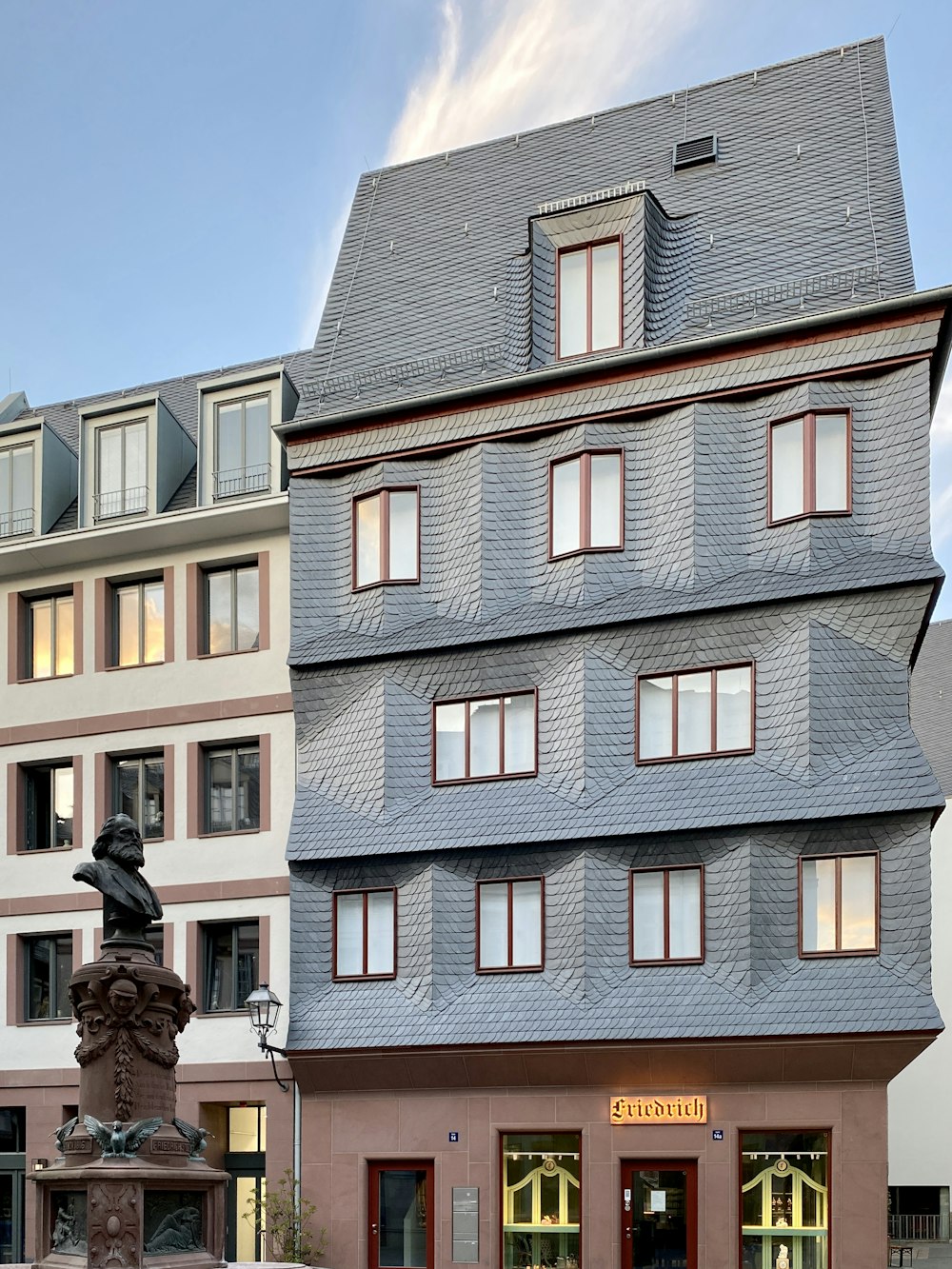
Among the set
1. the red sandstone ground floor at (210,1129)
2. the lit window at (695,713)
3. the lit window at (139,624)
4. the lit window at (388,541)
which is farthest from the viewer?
Result: the lit window at (139,624)

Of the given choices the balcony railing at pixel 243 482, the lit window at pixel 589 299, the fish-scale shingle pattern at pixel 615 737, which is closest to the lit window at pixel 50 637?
the balcony railing at pixel 243 482

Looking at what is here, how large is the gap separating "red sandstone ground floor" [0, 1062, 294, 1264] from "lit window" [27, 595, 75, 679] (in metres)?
8.01

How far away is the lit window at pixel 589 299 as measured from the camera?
33969mm

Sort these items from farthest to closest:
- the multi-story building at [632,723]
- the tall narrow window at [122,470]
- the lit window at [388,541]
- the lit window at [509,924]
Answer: the tall narrow window at [122,470] < the lit window at [388,541] < the lit window at [509,924] < the multi-story building at [632,723]

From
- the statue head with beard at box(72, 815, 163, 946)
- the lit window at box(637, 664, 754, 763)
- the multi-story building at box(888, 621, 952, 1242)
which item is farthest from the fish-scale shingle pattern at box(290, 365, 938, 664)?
the multi-story building at box(888, 621, 952, 1242)

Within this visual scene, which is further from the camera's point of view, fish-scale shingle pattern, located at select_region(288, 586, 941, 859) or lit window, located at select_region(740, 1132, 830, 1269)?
fish-scale shingle pattern, located at select_region(288, 586, 941, 859)

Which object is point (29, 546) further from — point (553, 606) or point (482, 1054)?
Answer: point (482, 1054)

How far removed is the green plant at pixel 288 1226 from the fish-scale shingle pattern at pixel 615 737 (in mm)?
5900

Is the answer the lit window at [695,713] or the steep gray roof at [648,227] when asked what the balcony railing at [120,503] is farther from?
the lit window at [695,713]

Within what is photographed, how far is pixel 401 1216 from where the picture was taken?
32875 millimetres

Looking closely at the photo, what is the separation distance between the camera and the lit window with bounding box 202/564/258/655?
36750mm

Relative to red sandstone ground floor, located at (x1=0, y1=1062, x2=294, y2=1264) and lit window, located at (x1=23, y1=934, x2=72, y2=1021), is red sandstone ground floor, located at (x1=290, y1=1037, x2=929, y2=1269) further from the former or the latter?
lit window, located at (x1=23, y1=934, x2=72, y2=1021)

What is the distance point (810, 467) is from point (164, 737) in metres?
13.7

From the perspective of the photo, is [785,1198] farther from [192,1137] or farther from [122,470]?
[122,470]
